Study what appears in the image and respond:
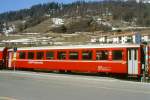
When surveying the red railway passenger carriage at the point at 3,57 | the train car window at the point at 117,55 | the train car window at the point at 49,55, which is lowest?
the red railway passenger carriage at the point at 3,57

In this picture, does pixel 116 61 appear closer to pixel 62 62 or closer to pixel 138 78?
pixel 138 78

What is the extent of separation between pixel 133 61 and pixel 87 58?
5.73m

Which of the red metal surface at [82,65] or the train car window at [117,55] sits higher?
the train car window at [117,55]

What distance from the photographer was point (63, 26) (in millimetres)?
164750

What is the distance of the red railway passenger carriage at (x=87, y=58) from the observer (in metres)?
33.6

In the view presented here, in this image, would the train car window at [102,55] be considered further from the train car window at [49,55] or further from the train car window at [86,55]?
the train car window at [49,55]

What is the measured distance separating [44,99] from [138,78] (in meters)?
18.1

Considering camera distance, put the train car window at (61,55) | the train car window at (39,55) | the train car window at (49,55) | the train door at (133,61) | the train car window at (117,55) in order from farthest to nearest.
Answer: the train car window at (39,55)
the train car window at (49,55)
the train car window at (61,55)
the train car window at (117,55)
the train door at (133,61)

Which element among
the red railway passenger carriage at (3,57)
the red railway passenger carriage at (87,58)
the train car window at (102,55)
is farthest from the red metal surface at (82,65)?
the red railway passenger carriage at (3,57)

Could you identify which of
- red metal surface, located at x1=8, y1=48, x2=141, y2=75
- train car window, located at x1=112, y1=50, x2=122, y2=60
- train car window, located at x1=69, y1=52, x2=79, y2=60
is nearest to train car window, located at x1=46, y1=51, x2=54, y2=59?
red metal surface, located at x1=8, y1=48, x2=141, y2=75

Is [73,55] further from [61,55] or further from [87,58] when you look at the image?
[87,58]

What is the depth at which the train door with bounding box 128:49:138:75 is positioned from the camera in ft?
109

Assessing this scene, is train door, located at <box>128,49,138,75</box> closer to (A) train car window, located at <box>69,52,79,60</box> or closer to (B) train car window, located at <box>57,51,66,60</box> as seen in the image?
(A) train car window, located at <box>69,52,79,60</box>

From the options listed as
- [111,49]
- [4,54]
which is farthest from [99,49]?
[4,54]
